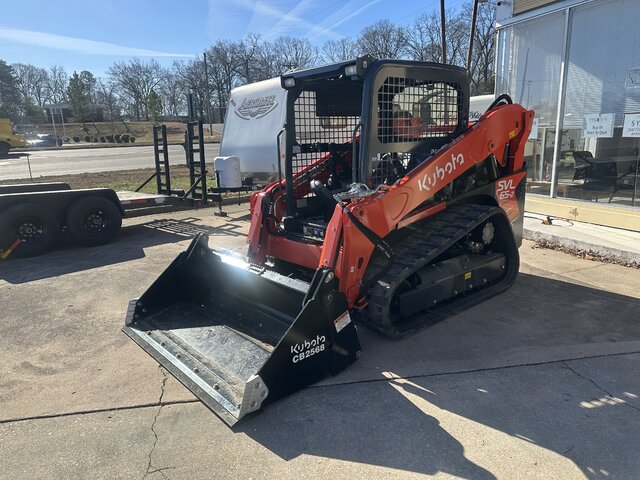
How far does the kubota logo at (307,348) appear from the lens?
10.5ft

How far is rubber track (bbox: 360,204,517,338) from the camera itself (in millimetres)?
3838

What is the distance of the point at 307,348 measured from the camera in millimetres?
3291

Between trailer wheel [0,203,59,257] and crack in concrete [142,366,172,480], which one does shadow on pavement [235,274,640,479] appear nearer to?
crack in concrete [142,366,172,480]

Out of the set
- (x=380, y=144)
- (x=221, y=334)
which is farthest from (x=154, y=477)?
(x=380, y=144)

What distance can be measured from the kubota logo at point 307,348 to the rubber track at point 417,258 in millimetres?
657

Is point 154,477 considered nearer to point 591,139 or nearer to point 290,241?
point 290,241

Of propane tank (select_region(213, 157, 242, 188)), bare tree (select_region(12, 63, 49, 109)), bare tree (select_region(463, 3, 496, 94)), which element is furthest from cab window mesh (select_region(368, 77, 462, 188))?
bare tree (select_region(12, 63, 49, 109))

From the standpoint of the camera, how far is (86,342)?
428cm

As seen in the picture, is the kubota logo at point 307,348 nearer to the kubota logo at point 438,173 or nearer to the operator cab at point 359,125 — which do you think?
the operator cab at point 359,125

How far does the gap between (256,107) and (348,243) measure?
25.8 feet

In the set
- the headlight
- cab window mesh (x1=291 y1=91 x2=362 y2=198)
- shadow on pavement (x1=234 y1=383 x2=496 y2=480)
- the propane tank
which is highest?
the headlight

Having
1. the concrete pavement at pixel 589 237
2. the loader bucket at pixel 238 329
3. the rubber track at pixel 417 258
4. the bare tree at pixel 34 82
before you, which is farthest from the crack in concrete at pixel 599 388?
the bare tree at pixel 34 82

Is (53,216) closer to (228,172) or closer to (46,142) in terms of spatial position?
(228,172)

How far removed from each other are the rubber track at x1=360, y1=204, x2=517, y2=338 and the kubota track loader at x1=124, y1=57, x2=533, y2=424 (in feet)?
0.04
